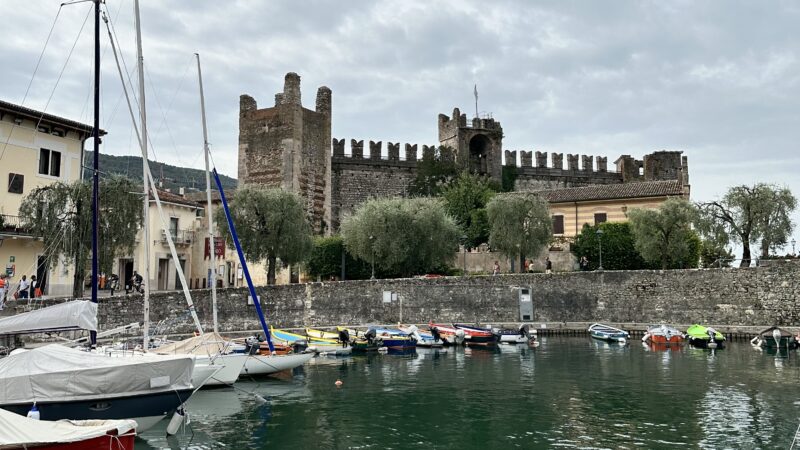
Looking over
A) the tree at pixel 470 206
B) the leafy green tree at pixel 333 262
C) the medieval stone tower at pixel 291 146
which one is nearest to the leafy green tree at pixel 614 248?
the tree at pixel 470 206

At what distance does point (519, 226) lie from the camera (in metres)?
41.8

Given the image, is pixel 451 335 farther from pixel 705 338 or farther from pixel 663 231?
pixel 663 231

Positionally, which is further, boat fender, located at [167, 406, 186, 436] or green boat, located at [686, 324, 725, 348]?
green boat, located at [686, 324, 725, 348]

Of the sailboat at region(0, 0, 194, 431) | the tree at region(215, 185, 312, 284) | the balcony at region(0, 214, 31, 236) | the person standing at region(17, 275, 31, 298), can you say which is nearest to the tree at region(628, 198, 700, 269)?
the tree at region(215, 185, 312, 284)

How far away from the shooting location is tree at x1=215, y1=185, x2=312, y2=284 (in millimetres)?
36312

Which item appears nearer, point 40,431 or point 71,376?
point 40,431

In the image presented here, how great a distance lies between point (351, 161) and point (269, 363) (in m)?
30.4

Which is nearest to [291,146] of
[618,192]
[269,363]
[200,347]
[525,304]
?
[525,304]

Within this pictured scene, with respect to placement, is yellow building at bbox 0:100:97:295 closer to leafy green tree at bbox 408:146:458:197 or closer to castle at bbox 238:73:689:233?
castle at bbox 238:73:689:233

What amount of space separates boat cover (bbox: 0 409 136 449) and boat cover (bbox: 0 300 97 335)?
19.3 ft

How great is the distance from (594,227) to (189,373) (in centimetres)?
3567

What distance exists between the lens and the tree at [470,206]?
155ft

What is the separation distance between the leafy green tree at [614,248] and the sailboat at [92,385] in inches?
1332

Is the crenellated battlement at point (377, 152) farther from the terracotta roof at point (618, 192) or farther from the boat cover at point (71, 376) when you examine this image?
the boat cover at point (71, 376)
